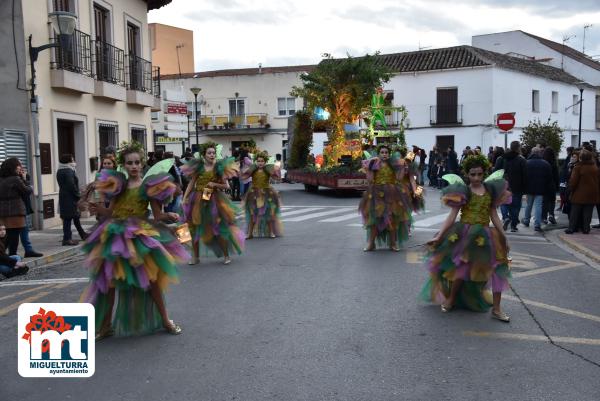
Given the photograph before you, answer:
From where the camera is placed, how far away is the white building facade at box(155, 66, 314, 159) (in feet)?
143

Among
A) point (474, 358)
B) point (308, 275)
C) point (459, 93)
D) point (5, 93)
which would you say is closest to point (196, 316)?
point (308, 275)

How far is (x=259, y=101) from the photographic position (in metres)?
44.0

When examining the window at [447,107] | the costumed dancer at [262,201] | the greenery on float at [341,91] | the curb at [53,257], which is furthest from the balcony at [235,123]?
the curb at [53,257]

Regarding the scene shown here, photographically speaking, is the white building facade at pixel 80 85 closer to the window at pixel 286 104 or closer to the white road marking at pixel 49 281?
the white road marking at pixel 49 281

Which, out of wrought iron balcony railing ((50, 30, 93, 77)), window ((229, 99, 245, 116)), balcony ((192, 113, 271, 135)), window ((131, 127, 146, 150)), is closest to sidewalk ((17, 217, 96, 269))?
wrought iron balcony railing ((50, 30, 93, 77))

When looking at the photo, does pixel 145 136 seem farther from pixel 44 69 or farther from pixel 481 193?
pixel 481 193

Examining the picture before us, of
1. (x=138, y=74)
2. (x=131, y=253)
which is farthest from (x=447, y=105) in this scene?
(x=131, y=253)

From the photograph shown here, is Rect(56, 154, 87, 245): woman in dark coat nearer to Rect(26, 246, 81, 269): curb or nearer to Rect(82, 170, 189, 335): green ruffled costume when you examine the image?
Rect(26, 246, 81, 269): curb

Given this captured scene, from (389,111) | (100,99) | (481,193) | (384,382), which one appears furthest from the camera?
(389,111)

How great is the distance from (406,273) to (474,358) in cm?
329

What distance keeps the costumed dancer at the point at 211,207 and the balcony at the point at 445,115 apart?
29.0m

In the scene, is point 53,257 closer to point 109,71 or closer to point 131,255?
point 131,255

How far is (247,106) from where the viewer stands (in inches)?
1748

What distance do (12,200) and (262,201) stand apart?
4.38 metres
